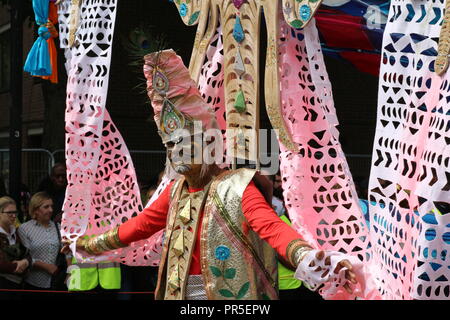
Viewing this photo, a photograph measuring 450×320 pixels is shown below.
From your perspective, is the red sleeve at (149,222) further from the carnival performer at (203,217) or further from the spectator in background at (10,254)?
the spectator in background at (10,254)

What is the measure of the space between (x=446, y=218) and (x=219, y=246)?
104cm

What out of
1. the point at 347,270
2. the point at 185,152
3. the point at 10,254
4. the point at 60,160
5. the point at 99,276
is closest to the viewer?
the point at 347,270

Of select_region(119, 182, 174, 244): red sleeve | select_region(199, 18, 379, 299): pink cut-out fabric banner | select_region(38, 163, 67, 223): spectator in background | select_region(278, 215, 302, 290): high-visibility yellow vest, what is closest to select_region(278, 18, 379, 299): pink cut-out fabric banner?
select_region(199, 18, 379, 299): pink cut-out fabric banner

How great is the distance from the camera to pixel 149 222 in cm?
333

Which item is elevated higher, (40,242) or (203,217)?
(203,217)

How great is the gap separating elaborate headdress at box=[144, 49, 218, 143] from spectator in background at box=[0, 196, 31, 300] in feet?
7.67

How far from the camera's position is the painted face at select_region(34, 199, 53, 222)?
5.16 m

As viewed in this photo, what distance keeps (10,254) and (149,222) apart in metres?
2.01

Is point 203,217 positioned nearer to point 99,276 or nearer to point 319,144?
point 319,144

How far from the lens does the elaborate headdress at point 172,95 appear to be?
2.98m

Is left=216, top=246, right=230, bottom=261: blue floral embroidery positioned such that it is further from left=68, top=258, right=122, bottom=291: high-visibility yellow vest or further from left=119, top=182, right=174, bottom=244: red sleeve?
left=68, top=258, right=122, bottom=291: high-visibility yellow vest

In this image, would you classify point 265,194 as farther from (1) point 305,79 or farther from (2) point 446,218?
(2) point 446,218

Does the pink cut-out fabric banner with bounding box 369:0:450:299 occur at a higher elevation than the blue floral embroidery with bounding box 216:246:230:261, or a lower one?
higher

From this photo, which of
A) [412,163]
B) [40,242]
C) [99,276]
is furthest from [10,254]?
[412,163]
